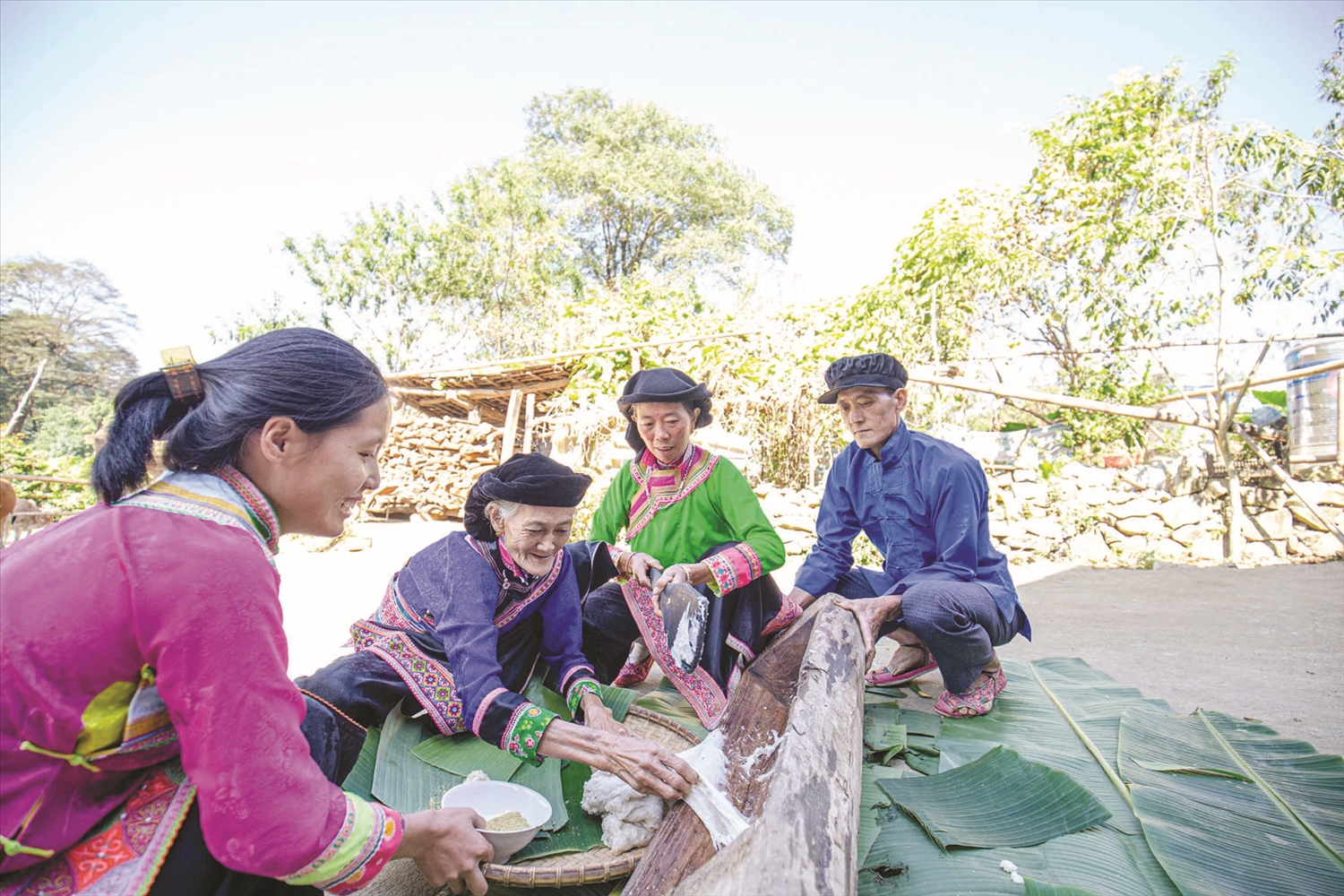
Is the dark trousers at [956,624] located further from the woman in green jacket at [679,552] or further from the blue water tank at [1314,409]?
the blue water tank at [1314,409]

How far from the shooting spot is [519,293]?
2027 cm

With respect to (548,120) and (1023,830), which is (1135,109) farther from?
(548,120)

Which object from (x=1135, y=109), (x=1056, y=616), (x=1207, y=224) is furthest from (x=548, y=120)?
(x=1056, y=616)

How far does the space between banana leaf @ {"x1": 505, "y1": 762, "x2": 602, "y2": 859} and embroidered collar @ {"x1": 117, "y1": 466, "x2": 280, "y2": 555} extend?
956 mm

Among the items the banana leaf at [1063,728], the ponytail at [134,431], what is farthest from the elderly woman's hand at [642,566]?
the ponytail at [134,431]

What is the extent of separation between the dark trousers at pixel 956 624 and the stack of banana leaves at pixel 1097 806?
0.21 m

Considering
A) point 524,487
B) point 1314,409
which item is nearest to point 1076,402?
point 1314,409

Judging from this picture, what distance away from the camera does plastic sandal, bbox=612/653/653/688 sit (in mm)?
3217

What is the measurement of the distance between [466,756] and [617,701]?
0.53 metres

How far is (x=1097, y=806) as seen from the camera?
5.99 feet

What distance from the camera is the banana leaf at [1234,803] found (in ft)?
5.34

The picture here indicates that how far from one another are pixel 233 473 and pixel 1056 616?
538 cm

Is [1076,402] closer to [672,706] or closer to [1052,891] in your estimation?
[672,706]

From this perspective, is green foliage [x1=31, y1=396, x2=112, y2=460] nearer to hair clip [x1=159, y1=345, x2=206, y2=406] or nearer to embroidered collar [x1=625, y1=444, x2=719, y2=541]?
embroidered collar [x1=625, y1=444, x2=719, y2=541]
